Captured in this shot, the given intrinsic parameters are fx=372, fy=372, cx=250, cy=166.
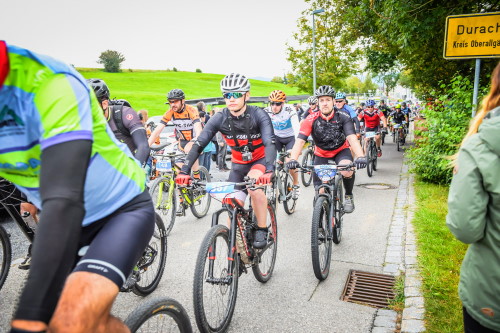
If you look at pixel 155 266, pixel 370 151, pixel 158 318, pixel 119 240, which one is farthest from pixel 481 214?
pixel 370 151

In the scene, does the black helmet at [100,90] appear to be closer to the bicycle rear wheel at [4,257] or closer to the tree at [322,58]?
the bicycle rear wheel at [4,257]

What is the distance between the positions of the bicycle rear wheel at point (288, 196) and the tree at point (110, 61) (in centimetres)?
11454

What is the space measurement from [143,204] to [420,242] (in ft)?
14.6

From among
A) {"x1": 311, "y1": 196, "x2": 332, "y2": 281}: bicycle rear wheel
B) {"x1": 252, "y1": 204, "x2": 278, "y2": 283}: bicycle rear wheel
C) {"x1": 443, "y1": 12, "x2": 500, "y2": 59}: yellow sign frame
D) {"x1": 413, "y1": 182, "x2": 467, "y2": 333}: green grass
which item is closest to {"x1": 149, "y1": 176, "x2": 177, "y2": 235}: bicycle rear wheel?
{"x1": 252, "y1": 204, "x2": 278, "y2": 283}: bicycle rear wheel

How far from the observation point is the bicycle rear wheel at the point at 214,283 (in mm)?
2934

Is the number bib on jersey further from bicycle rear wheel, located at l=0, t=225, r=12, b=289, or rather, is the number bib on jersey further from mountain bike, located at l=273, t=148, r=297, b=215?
bicycle rear wheel, located at l=0, t=225, r=12, b=289

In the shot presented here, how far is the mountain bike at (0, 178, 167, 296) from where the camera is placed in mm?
3730

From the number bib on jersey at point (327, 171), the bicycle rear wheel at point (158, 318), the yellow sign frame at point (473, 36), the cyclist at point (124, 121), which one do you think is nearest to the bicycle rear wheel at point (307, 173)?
the yellow sign frame at point (473, 36)

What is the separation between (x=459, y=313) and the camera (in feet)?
10.9

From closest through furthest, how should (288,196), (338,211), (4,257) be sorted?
(4,257) < (338,211) < (288,196)

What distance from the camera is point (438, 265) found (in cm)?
429

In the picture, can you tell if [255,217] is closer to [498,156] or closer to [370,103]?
[498,156]

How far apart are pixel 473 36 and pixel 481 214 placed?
5649mm

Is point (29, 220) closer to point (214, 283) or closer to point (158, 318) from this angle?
point (214, 283)
